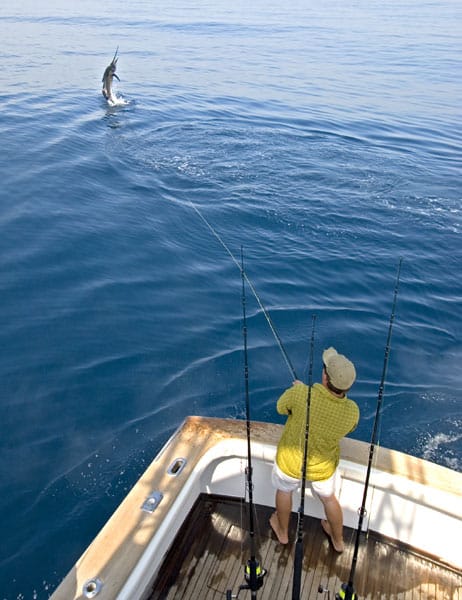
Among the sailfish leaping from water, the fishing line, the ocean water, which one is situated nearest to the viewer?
the ocean water

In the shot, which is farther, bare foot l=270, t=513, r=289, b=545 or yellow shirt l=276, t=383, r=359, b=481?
bare foot l=270, t=513, r=289, b=545

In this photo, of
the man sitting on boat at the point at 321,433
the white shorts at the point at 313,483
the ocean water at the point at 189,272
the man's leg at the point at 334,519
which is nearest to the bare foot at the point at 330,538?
the man's leg at the point at 334,519

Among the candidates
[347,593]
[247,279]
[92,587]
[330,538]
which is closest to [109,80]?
[247,279]

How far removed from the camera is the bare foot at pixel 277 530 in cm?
381

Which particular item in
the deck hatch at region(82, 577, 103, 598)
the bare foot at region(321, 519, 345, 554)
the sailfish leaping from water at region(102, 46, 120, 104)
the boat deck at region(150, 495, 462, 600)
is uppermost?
the sailfish leaping from water at region(102, 46, 120, 104)

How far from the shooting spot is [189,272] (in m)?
8.24

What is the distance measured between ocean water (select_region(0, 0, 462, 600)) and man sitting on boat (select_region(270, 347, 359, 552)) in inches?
77.6

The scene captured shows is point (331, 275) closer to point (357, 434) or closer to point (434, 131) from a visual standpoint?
point (357, 434)

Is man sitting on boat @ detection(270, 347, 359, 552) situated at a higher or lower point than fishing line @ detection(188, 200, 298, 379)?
higher

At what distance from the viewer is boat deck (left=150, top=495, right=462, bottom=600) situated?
11.6ft

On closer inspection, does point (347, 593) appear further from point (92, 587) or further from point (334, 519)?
point (92, 587)

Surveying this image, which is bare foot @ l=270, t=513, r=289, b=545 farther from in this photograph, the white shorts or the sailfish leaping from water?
the sailfish leaping from water

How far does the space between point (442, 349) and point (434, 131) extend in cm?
1145

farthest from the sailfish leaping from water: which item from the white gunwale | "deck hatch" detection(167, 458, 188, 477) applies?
"deck hatch" detection(167, 458, 188, 477)
